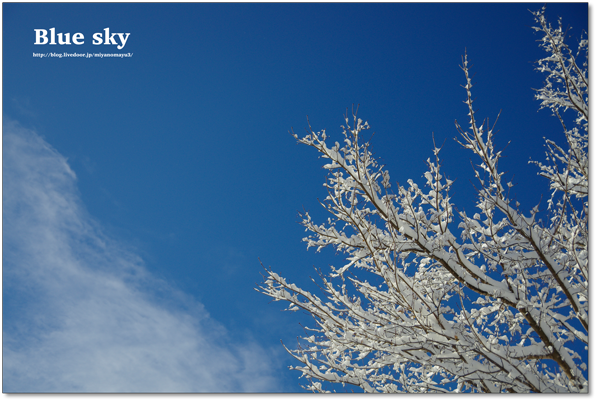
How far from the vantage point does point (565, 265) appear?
2.88 metres

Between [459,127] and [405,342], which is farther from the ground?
[459,127]

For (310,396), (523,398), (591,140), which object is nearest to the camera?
(523,398)

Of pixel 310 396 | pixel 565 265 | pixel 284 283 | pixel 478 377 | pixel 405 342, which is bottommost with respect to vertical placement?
pixel 478 377

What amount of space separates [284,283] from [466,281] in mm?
1928

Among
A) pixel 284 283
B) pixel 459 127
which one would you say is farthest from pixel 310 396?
pixel 459 127

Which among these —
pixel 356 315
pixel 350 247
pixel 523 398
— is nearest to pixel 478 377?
pixel 523 398

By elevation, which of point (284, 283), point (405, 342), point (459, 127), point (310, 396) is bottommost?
point (310, 396)

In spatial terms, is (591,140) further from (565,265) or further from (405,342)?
(405,342)

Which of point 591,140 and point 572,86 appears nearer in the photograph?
point 591,140

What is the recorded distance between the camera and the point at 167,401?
2.76 metres

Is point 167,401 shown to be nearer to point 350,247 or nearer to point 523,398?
point 350,247

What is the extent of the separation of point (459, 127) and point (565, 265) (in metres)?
1.65

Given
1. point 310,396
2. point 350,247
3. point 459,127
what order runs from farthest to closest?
point 350,247
point 459,127
point 310,396

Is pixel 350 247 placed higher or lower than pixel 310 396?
higher
